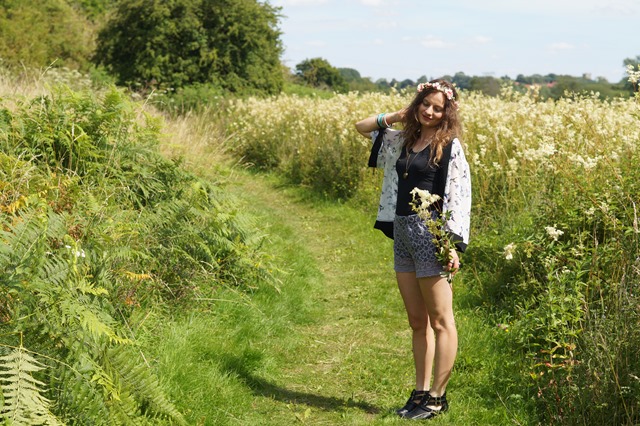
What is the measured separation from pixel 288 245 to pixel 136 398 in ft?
18.0

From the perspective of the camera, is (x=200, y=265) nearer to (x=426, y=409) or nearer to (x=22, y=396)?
(x=426, y=409)

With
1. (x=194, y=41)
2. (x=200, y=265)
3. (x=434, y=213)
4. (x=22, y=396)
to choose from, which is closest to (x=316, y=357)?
(x=200, y=265)

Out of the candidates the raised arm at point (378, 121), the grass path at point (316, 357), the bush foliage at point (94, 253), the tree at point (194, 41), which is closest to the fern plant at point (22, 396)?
the bush foliage at point (94, 253)

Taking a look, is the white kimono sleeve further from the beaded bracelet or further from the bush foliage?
the bush foliage

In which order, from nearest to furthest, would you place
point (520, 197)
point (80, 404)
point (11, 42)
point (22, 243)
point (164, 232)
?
point (80, 404), point (22, 243), point (164, 232), point (520, 197), point (11, 42)

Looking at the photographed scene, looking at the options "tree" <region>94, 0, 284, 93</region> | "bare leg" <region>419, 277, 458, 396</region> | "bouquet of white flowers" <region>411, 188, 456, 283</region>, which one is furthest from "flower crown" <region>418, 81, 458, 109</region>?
"tree" <region>94, 0, 284, 93</region>

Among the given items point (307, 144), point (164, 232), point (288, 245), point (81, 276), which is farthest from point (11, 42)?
point (81, 276)

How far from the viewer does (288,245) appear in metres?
9.67

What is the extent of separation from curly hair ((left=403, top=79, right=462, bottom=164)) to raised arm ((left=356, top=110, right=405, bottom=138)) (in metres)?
0.07

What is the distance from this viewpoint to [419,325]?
509 cm

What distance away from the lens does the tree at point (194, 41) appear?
23.9 meters

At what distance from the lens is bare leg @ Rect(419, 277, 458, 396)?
486 centimetres

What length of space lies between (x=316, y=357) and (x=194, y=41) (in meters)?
19.6

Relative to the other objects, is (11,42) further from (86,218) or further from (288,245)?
(86,218)
